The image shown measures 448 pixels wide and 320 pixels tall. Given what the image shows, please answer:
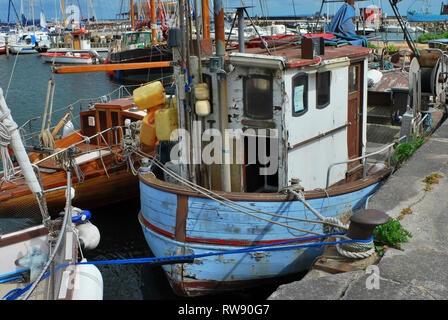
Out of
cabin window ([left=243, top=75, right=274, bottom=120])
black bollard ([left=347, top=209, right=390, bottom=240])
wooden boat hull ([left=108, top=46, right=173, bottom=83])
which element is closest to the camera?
black bollard ([left=347, top=209, right=390, bottom=240])

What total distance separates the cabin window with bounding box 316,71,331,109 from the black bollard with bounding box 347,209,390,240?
2.92 m

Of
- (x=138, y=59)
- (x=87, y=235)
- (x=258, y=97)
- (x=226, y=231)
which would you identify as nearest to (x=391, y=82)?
(x=258, y=97)

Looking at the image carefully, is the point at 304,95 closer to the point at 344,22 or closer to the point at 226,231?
the point at 226,231

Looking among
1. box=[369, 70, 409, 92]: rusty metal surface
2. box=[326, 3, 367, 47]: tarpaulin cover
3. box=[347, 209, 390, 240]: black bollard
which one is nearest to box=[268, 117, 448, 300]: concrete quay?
box=[347, 209, 390, 240]: black bollard

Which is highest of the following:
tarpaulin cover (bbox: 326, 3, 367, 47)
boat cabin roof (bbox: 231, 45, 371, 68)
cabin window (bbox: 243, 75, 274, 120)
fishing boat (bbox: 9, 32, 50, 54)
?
fishing boat (bbox: 9, 32, 50, 54)

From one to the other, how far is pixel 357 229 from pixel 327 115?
3.22 meters

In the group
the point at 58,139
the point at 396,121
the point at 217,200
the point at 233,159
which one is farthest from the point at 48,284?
the point at 396,121

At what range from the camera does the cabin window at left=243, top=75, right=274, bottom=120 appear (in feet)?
25.3

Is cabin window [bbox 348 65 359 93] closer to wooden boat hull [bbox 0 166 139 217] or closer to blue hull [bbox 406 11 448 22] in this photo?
wooden boat hull [bbox 0 166 139 217]

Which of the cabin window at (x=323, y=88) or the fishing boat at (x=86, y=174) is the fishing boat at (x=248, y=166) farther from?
the fishing boat at (x=86, y=174)

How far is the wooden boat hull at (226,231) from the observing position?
7689mm

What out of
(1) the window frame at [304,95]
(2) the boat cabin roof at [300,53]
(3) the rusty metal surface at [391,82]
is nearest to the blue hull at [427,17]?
(3) the rusty metal surface at [391,82]

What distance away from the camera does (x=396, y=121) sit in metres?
12.9

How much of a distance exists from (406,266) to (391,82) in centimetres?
999
